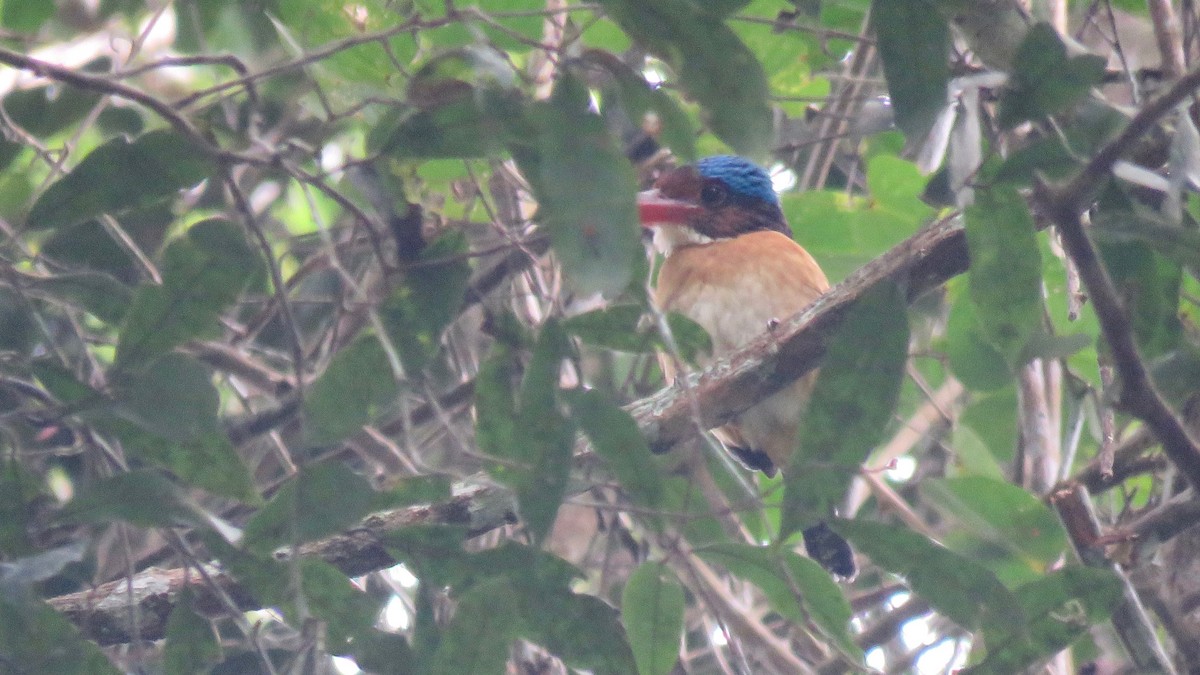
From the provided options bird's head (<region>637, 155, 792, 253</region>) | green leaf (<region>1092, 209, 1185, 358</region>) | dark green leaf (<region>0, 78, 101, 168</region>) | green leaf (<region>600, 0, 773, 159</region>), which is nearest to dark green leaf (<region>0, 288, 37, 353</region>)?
dark green leaf (<region>0, 78, 101, 168</region>)

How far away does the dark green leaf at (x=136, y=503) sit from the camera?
1.73 metres

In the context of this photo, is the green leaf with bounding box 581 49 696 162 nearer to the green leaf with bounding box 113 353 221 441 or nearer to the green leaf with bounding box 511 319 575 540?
the green leaf with bounding box 511 319 575 540

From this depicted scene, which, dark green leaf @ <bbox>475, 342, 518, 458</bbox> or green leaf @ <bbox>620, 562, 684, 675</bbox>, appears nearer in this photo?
dark green leaf @ <bbox>475, 342, 518, 458</bbox>

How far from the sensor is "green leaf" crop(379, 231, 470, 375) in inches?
75.2

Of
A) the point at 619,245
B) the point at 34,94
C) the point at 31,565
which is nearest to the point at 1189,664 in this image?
the point at 619,245

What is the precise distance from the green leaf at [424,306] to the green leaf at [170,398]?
1.00ft

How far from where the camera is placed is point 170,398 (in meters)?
1.70

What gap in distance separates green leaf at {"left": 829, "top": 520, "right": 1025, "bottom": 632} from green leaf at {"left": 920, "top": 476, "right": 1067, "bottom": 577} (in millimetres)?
382

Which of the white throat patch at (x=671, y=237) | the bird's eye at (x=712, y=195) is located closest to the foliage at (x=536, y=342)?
the white throat patch at (x=671, y=237)

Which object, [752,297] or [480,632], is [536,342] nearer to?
[480,632]

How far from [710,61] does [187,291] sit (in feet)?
2.52

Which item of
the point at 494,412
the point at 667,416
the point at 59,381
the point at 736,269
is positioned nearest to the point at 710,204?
the point at 736,269

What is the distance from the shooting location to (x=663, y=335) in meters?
1.72

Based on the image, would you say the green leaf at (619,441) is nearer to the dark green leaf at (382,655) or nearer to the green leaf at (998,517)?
the dark green leaf at (382,655)
